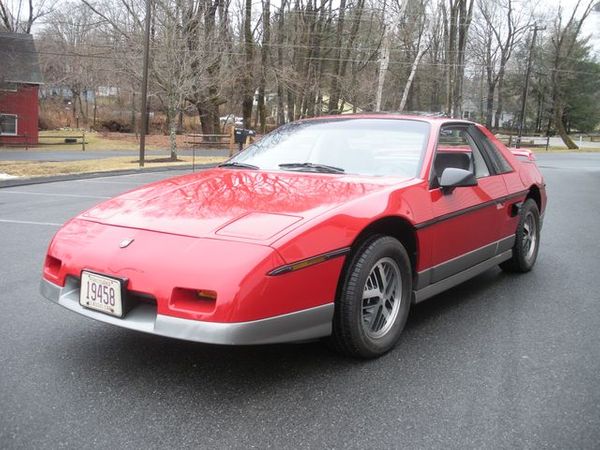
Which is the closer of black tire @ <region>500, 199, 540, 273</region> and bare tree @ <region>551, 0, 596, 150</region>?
black tire @ <region>500, 199, 540, 273</region>

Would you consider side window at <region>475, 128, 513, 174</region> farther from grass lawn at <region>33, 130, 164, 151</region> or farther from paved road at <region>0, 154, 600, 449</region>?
grass lawn at <region>33, 130, 164, 151</region>

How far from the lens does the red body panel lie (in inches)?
104

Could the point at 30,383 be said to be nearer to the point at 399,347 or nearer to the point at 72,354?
the point at 72,354

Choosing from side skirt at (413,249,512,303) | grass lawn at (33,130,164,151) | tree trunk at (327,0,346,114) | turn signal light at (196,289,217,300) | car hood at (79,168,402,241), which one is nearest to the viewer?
turn signal light at (196,289,217,300)

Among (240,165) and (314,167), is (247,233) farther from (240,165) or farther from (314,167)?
(240,165)

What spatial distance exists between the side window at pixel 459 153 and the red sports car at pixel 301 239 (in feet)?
0.04

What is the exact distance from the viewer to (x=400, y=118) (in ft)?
14.4

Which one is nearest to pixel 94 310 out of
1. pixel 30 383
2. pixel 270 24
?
pixel 30 383

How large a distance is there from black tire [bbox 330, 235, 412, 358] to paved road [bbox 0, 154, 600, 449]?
128 millimetres

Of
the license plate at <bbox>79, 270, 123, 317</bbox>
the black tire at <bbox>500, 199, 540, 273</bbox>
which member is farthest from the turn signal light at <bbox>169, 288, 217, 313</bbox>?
the black tire at <bbox>500, 199, 540, 273</bbox>

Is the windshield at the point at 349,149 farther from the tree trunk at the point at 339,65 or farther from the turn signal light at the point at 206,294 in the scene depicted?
the tree trunk at the point at 339,65

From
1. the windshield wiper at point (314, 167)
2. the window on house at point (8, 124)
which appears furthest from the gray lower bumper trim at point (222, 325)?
the window on house at point (8, 124)

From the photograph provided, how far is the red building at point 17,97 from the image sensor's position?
104 ft

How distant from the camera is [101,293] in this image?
2.83 meters
